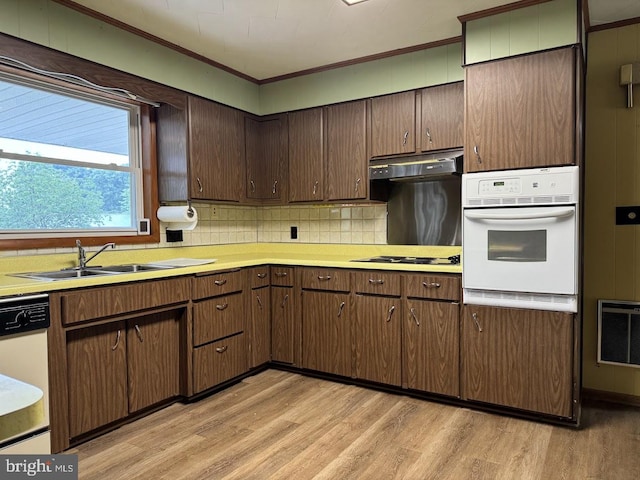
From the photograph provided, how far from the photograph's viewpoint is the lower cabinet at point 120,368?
2.33 meters

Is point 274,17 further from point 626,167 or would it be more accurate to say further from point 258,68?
point 626,167

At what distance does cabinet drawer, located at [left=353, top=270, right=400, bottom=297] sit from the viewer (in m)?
3.00

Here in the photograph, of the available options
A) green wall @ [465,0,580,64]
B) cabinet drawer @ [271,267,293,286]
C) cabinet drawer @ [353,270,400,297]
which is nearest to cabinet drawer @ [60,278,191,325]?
cabinet drawer @ [271,267,293,286]

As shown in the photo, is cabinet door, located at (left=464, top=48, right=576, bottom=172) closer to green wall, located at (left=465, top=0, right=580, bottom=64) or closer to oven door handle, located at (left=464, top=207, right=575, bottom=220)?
green wall, located at (left=465, top=0, right=580, bottom=64)

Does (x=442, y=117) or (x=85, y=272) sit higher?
(x=442, y=117)

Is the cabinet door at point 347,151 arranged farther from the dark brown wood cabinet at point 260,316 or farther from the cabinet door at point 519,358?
the cabinet door at point 519,358

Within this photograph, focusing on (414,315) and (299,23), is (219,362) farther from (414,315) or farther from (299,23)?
(299,23)

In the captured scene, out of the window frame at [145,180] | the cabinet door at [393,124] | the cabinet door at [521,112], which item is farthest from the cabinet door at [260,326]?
the cabinet door at [521,112]

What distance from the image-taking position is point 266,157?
4004 mm

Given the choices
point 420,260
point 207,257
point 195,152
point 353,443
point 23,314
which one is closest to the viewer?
point 23,314

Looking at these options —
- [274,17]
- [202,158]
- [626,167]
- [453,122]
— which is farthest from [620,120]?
[202,158]

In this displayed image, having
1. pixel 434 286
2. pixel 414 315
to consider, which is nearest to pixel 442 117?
pixel 434 286

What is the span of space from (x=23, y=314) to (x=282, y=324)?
1865 mm

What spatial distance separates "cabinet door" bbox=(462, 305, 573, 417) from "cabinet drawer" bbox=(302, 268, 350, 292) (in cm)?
85
